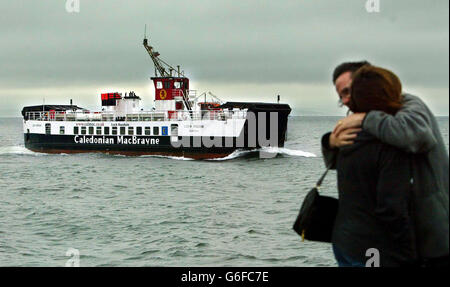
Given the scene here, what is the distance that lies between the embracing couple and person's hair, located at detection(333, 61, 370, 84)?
0.45ft

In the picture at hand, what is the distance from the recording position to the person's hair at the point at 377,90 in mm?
2787

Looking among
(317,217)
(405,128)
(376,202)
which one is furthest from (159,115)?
(405,128)

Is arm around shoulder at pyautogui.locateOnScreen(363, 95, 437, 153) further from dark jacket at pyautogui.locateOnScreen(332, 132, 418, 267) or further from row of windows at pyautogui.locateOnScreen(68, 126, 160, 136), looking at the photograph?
row of windows at pyautogui.locateOnScreen(68, 126, 160, 136)

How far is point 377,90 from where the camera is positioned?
2793 millimetres

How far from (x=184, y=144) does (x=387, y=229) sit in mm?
35516

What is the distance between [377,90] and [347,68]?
0.34 meters

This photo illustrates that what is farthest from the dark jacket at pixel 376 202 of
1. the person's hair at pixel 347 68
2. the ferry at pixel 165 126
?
the ferry at pixel 165 126

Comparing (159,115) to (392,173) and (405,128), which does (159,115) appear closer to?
(392,173)

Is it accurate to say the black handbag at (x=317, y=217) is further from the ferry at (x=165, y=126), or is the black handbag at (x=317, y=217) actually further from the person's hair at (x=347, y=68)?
the ferry at (x=165, y=126)
